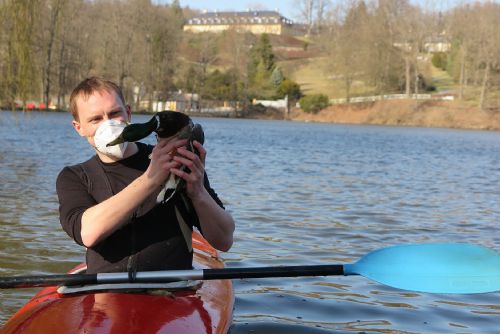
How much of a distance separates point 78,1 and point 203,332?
77.4ft

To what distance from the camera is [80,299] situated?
3.32 m

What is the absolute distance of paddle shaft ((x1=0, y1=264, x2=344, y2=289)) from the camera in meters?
3.29

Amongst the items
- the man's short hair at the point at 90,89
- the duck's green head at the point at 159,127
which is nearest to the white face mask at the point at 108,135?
the duck's green head at the point at 159,127

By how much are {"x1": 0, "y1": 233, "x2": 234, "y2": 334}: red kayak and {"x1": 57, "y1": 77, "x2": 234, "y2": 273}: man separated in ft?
0.51

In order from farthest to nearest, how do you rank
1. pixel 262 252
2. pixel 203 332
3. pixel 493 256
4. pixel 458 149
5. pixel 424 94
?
1. pixel 424 94
2. pixel 458 149
3. pixel 262 252
4. pixel 493 256
5. pixel 203 332

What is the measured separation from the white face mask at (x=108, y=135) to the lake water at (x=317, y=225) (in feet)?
7.23

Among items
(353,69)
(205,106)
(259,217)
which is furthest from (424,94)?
(259,217)

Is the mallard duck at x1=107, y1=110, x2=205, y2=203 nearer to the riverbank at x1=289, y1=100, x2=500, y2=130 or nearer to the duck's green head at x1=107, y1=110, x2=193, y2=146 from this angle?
the duck's green head at x1=107, y1=110, x2=193, y2=146

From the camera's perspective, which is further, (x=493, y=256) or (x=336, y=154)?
(x=336, y=154)

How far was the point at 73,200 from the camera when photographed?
3379 millimetres

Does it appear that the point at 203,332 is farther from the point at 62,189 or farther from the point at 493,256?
the point at 493,256

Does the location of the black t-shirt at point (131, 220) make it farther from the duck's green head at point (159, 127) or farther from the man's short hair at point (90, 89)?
the duck's green head at point (159, 127)

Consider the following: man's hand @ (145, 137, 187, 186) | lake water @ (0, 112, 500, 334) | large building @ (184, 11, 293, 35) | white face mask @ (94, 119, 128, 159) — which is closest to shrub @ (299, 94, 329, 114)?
lake water @ (0, 112, 500, 334)

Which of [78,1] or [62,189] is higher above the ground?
[78,1]
